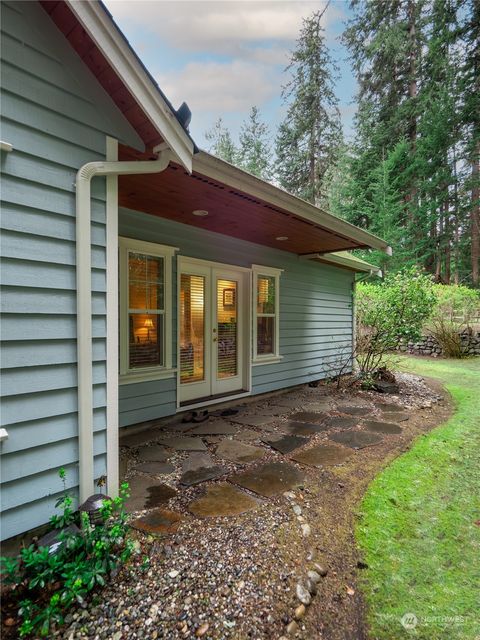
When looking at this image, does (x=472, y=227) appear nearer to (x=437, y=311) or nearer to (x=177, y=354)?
(x=437, y=311)

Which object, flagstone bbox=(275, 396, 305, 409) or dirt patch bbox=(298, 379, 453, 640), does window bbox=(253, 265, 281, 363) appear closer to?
flagstone bbox=(275, 396, 305, 409)

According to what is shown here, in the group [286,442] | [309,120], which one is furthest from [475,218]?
[286,442]

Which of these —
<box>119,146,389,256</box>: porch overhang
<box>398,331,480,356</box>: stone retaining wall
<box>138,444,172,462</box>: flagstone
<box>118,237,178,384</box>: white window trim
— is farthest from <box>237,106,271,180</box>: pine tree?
<box>138,444,172,462</box>: flagstone

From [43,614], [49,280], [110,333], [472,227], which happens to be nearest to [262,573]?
[43,614]

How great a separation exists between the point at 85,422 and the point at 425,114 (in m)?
17.1

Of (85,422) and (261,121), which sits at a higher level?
(261,121)

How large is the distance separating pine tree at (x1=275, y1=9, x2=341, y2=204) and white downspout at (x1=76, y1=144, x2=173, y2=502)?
15286 millimetres

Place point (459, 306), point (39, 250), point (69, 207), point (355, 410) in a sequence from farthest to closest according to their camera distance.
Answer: point (459, 306) < point (355, 410) < point (69, 207) < point (39, 250)

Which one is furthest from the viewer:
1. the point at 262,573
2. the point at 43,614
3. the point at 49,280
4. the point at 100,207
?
the point at 100,207

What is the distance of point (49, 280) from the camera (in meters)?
1.83

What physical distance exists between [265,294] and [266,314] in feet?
1.14

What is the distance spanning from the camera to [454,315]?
9906mm

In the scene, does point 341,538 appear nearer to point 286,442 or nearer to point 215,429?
point 286,442

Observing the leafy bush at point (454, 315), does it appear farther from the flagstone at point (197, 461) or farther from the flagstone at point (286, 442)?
the flagstone at point (197, 461)
